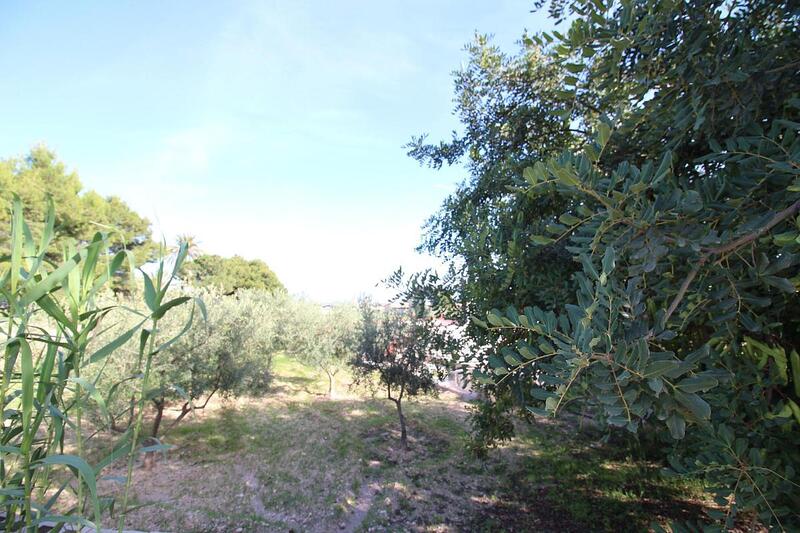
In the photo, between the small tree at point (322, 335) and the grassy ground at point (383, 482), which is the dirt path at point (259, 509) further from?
the small tree at point (322, 335)

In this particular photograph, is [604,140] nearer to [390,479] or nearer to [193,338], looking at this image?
[390,479]

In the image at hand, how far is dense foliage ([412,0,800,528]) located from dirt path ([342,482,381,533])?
189 inches

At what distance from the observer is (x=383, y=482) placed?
7.21m

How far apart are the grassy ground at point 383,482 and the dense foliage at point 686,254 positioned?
456 centimetres

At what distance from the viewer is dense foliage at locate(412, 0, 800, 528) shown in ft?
3.91

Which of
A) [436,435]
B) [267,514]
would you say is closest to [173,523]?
[267,514]

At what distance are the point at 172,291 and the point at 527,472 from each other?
8.71 meters

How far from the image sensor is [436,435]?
391 inches

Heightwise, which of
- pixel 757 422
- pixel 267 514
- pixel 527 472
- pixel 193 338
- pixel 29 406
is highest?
pixel 29 406

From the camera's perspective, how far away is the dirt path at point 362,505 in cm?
571

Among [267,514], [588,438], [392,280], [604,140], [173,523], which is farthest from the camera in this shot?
[588,438]

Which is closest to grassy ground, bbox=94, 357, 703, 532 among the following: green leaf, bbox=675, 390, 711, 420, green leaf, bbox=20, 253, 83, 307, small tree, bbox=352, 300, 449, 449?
small tree, bbox=352, 300, 449, 449

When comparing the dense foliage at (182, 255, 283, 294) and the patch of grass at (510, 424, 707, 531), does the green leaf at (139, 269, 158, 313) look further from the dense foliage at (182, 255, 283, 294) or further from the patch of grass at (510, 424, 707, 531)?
the dense foliage at (182, 255, 283, 294)

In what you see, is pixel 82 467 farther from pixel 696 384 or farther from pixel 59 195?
pixel 59 195
